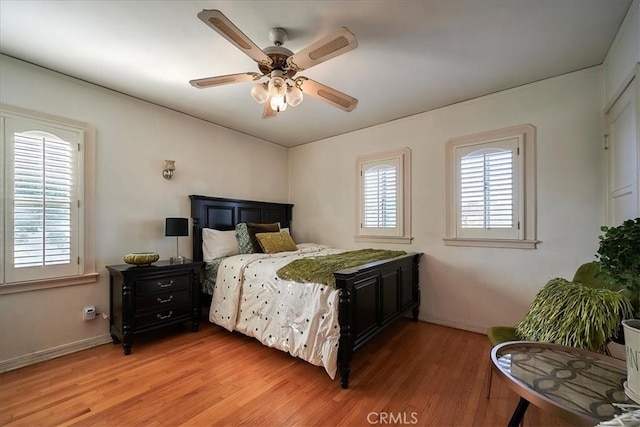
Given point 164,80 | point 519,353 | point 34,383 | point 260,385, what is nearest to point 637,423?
point 519,353

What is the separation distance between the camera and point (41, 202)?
2.39 metres

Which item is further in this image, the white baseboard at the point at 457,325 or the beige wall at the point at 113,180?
the white baseboard at the point at 457,325

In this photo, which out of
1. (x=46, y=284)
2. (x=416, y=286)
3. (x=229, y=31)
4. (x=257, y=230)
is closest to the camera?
(x=229, y=31)

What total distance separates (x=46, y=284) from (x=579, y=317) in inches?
156

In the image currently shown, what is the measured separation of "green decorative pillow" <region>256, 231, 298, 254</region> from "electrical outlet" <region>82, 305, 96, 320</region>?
5.75ft

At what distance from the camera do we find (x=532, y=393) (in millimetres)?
1013

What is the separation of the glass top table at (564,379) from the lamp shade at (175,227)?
2.95m

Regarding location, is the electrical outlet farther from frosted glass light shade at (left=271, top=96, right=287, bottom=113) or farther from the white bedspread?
frosted glass light shade at (left=271, top=96, right=287, bottom=113)

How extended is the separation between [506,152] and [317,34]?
224 cm

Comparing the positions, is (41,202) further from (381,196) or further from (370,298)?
(381,196)

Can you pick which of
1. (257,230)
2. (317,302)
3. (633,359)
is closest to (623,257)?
(633,359)

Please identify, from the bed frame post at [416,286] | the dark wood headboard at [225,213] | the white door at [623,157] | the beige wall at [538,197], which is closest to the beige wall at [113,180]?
the dark wood headboard at [225,213]

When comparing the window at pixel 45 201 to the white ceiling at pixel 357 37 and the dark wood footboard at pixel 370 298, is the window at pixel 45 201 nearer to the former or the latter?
the white ceiling at pixel 357 37

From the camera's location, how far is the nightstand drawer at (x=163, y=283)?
2.63 metres
